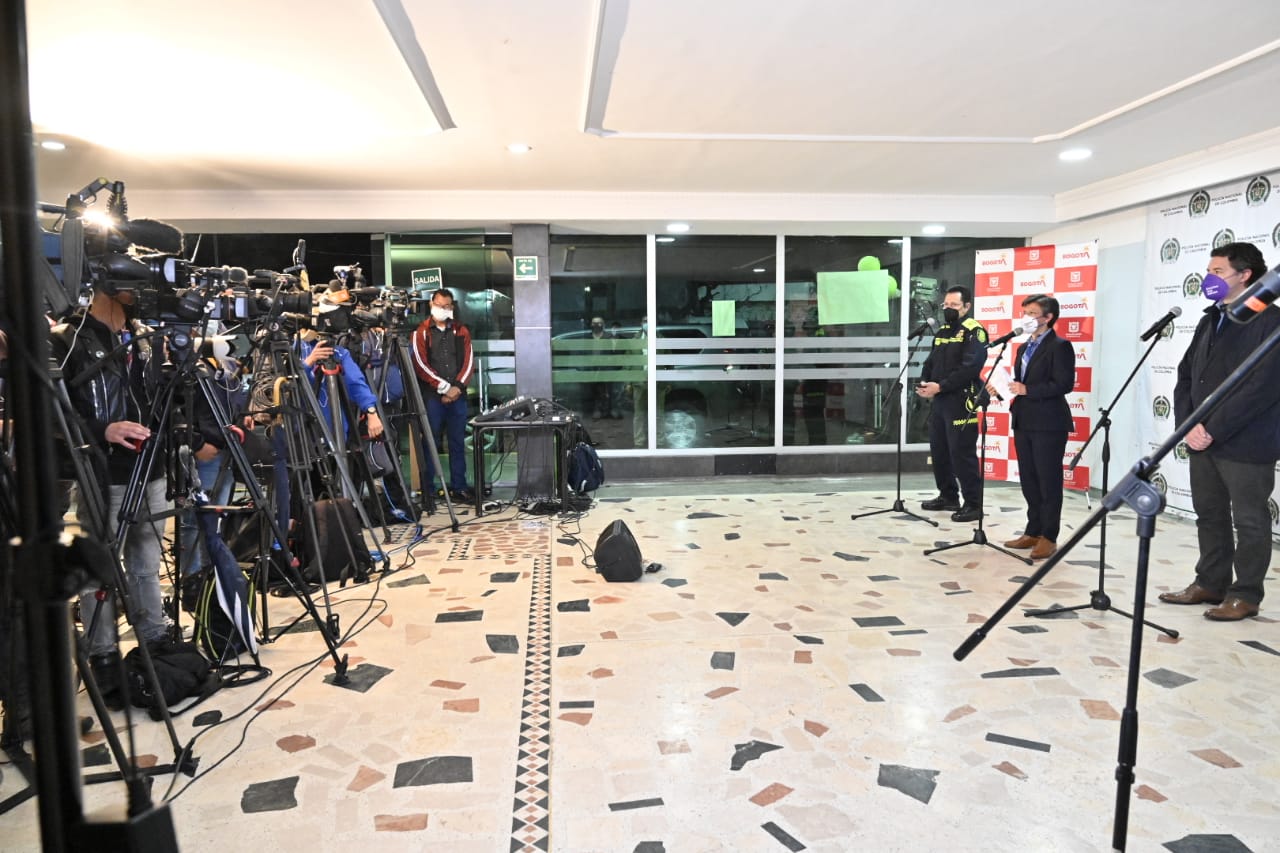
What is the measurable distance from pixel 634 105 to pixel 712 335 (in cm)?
349

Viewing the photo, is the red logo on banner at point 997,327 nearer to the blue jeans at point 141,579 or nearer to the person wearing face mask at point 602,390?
the person wearing face mask at point 602,390

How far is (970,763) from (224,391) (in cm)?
292

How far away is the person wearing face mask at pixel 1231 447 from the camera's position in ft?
10.00

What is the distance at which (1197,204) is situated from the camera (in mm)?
5012

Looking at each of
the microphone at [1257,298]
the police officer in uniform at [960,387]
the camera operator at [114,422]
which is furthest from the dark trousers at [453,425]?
the microphone at [1257,298]

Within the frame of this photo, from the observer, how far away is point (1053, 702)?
248 cm

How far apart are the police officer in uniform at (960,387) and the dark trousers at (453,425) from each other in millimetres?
3551

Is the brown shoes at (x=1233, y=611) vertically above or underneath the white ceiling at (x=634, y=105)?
underneath

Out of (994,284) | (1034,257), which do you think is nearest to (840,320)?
(994,284)

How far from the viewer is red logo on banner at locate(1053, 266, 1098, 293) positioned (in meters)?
Result: 5.45

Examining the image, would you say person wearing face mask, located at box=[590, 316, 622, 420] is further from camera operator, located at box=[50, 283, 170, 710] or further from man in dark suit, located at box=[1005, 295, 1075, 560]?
camera operator, located at box=[50, 283, 170, 710]

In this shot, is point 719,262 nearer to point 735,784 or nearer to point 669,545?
point 669,545

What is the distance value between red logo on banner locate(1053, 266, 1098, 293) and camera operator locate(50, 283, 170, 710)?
592 cm

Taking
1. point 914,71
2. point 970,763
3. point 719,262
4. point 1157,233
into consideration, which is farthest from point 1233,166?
point 970,763
